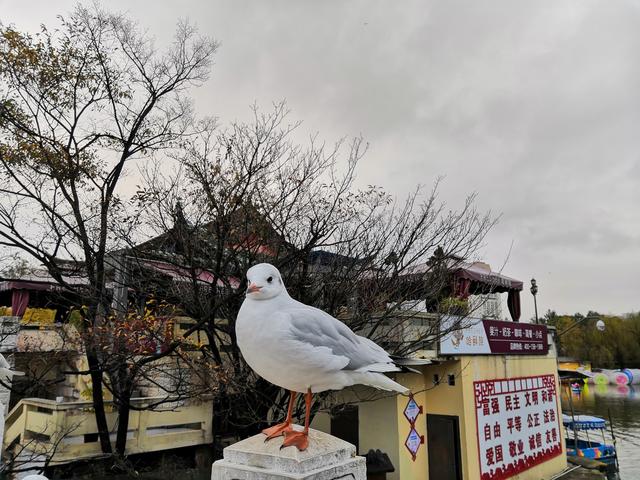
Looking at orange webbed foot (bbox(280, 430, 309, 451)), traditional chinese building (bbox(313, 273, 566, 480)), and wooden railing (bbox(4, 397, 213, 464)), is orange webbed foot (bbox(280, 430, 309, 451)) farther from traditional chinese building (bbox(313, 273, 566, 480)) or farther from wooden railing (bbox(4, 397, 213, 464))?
traditional chinese building (bbox(313, 273, 566, 480))

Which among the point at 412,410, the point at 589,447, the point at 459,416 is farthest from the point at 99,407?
the point at 589,447

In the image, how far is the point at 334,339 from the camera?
2.87 m

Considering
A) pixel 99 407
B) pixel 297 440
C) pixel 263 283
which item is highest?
pixel 263 283

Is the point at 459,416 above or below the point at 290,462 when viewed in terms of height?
below

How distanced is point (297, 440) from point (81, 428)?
20.2 feet

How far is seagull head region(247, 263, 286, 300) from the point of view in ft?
9.02

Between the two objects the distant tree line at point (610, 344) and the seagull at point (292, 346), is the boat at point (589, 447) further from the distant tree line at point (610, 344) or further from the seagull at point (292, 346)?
the distant tree line at point (610, 344)

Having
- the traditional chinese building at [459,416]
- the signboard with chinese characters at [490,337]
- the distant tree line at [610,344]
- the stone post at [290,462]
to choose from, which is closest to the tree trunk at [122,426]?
the traditional chinese building at [459,416]

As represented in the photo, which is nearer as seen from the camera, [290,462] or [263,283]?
[290,462]

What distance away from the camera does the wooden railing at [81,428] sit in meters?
6.79

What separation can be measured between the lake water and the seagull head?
16.6m

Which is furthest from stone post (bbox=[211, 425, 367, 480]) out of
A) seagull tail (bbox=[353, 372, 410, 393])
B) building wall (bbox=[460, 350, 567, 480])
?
building wall (bbox=[460, 350, 567, 480])

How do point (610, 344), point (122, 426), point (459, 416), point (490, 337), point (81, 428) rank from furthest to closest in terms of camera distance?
point (610, 344) → point (490, 337) → point (459, 416) → point (81, 428) → point (122, 426)

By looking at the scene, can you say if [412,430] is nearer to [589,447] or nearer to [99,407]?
[99,407]
